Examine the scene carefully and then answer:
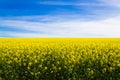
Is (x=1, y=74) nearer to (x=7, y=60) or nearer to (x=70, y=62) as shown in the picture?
(x=7, y=60)

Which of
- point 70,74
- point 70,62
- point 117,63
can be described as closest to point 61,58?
point 70,62

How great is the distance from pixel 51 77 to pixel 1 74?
304 cm

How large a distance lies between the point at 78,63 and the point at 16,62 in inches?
146

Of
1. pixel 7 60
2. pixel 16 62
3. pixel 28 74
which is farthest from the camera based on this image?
pixel 7 60

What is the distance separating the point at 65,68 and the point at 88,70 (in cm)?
123

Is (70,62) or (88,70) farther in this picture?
(70,62)

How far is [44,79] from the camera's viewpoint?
40.4ft

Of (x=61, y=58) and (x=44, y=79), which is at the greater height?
(x=61, y=58)

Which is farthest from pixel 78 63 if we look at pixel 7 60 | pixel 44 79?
pixel 7 60

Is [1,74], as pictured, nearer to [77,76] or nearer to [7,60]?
[7,60]

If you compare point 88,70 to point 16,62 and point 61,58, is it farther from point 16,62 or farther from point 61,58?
point 16,62

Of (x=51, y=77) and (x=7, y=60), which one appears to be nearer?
(x=51, y=77)

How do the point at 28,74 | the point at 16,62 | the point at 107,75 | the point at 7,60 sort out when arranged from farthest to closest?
the point at 7,60
the point at 16,62
the point at 28,74
the point at 107,75

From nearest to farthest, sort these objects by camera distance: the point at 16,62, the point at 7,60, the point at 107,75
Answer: the point at 107,75 < the point at 16,62 < the point at 7,60
